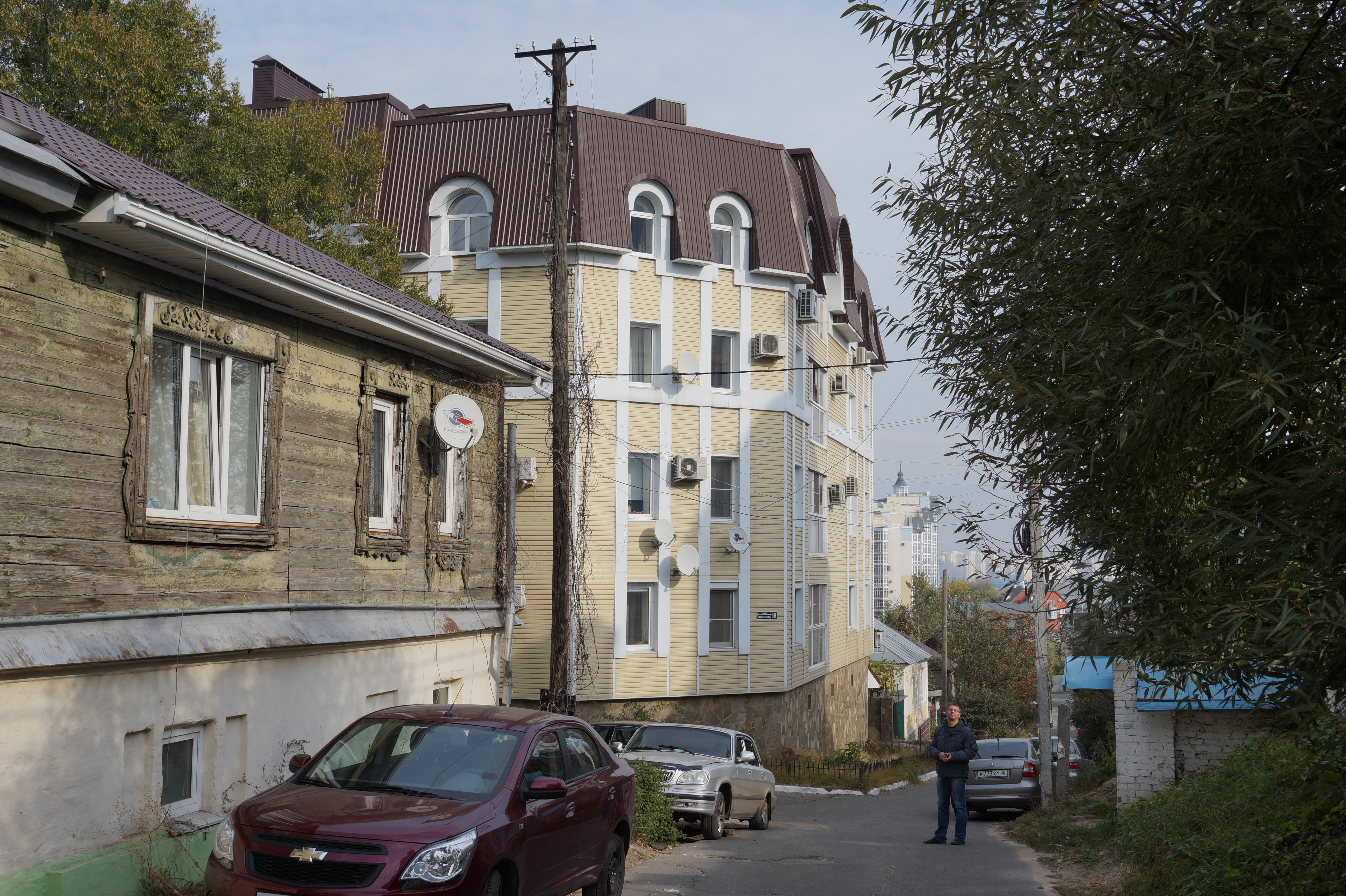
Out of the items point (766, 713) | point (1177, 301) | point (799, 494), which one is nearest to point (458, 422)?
point (1177, 301)

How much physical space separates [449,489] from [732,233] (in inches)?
561

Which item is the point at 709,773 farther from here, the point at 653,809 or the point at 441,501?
the point at 441,501

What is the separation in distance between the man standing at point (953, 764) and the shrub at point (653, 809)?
3.52 m

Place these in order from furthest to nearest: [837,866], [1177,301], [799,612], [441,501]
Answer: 1. [799,612]
2. [441,501]
3. [837,866]
4. [1177,301]

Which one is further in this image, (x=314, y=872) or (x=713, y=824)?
(x=713, y=824)

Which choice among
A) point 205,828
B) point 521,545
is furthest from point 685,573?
point 205,828

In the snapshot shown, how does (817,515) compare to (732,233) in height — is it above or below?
below

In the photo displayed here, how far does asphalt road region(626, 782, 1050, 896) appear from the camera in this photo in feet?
35.5

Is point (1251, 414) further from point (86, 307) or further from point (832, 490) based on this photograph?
point (832, 490)

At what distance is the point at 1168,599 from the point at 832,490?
26009mm

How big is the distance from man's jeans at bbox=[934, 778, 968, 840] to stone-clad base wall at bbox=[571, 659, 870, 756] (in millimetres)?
7798

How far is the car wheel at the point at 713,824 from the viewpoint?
14.8 m

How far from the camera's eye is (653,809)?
1384cm

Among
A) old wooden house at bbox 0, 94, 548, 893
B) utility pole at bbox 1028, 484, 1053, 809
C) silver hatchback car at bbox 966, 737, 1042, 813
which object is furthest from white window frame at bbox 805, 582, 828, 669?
old wooden house at bbox 0, 94, 548, 893
